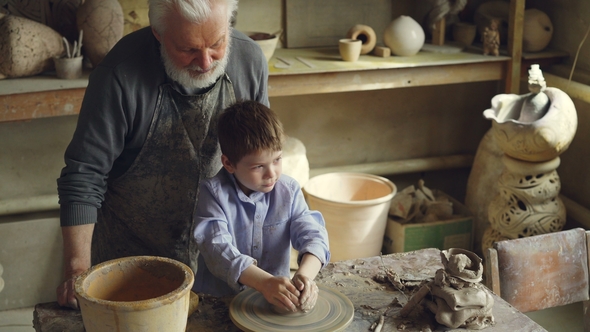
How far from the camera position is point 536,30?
4.09 meters

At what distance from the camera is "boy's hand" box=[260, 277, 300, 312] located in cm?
174

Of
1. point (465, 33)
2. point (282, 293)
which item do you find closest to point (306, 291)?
point (282, 293)

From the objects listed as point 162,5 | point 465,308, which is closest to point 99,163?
point 162,5

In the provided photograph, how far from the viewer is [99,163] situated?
204cm

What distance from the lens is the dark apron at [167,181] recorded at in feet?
7.11

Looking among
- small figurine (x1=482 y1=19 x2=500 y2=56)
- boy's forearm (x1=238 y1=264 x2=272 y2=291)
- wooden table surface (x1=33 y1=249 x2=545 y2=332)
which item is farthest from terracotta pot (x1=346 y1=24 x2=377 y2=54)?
boy's forearm (x1=238 y1=264 x2=272 y2=291)

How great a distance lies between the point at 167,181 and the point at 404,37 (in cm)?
216

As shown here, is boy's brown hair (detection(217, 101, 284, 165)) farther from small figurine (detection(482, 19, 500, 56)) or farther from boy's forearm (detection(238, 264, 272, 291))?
small figurine (detection(482, 19, 500, 56))

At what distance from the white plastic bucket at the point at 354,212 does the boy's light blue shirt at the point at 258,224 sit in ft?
5.67

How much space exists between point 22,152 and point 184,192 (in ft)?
6.87

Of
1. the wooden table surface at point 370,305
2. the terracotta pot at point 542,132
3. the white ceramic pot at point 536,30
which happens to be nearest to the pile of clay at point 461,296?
the wooden table surface at point 370,305

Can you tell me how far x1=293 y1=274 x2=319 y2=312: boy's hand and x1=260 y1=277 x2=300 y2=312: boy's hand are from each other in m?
0.02

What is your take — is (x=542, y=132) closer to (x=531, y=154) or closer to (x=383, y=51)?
(x=531, y=154)

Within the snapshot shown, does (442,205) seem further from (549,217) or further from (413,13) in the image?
(413,13)
